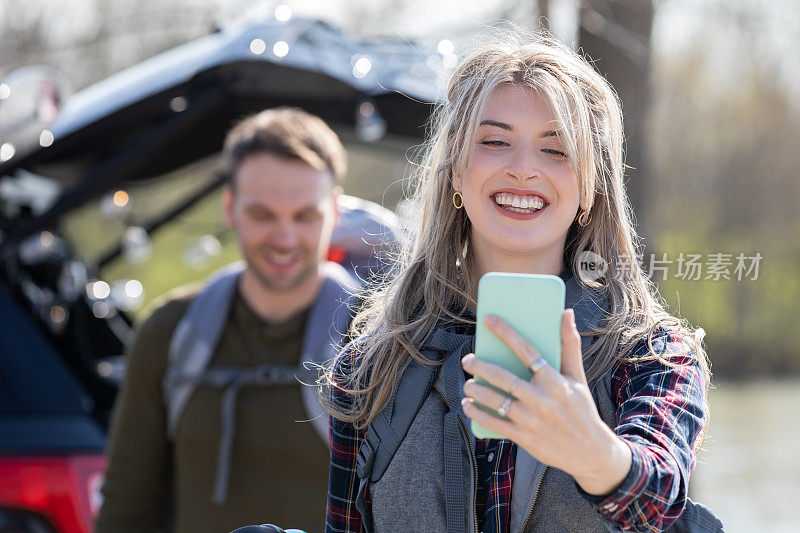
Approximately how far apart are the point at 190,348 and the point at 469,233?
1367mm

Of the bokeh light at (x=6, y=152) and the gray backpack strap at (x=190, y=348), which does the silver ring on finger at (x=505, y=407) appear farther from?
the bokeh light at (x=6, y=152)

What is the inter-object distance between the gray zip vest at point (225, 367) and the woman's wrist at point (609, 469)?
164cm

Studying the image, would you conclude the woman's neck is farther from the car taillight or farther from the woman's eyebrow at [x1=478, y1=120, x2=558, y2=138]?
the car taillight

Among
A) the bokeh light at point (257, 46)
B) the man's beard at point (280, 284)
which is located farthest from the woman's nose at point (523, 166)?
the bokeh light at point (257, 46)

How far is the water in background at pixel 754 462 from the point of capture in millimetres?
7246

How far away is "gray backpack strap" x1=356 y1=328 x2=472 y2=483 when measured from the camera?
1.75 m

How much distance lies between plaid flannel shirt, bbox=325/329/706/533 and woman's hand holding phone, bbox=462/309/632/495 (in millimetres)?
46

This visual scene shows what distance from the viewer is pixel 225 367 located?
10.1 feet

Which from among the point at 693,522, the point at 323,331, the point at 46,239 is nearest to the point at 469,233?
the point at 693,522

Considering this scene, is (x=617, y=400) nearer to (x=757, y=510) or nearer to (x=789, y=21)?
(x=789, y=21)

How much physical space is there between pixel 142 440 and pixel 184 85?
1168 mm

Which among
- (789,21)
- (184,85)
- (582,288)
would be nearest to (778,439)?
(789,21)

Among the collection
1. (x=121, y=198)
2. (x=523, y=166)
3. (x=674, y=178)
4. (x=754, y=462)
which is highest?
(x=674, y=178)

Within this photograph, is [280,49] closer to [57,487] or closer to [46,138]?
[46,138]
